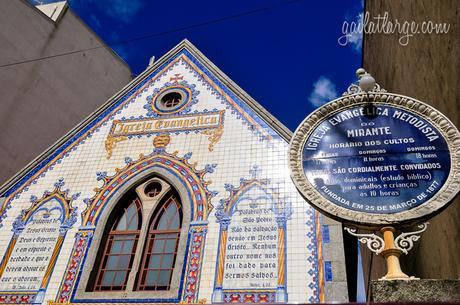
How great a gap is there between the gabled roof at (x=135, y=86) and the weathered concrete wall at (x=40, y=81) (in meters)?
3.30

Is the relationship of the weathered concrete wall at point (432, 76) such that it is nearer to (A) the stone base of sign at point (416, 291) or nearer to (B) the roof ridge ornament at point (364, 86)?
(B) the roof ridge ornament at point (364, 86)

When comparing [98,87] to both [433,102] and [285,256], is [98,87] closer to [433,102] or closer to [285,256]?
[285,256]

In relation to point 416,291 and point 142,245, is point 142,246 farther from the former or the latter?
point 416,291

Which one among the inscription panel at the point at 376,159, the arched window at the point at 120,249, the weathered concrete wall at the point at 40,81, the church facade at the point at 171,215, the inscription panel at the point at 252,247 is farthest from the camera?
the weathered concrete wall at the point at 40,81

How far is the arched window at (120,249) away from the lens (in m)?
8.54

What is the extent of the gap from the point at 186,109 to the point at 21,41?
8780 mm

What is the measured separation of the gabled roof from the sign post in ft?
14.6

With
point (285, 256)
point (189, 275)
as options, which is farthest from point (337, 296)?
point (189, 275)

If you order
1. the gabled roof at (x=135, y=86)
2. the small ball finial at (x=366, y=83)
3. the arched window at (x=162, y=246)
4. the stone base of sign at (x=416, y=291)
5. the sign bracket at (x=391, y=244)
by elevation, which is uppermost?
the gabled roof at (x=135, y=86)

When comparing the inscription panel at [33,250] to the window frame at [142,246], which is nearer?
the window frame at [142,246]

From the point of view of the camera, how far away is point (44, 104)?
15.9 meters

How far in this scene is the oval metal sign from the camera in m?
4.33

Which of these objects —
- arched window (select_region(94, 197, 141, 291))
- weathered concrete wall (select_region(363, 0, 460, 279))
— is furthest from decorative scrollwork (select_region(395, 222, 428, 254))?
arched window (select_region(94, 197, 141, 291))

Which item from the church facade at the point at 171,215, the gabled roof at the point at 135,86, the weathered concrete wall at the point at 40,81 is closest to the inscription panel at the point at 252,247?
the church facade at the point at 171,215
